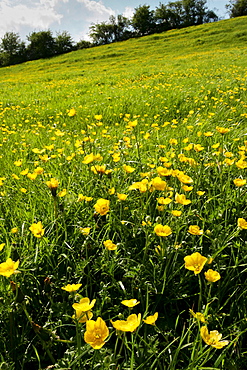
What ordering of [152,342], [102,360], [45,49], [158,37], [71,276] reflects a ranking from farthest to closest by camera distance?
1. [45,49]
2. [158,37]
3. [71,276]
4. [152,342]
5. [102,360]

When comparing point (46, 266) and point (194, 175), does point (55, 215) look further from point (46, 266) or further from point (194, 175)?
point (194, 175)

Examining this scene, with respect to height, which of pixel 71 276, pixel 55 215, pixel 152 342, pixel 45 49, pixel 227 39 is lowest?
pixel 152 342

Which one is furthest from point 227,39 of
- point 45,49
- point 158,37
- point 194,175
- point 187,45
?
point 45,49

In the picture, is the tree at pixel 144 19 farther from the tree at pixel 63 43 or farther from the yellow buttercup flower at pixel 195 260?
the yellow buttercup flower at pixel 195 260

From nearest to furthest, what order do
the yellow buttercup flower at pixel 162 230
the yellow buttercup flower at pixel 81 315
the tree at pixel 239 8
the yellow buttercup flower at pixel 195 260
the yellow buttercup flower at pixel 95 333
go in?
the yellow buttercup flower at pixel 95 333 → the yellow buttercup flower at pixel 81 315 → the yellow buttercup flower at pixel 195 260 → the yellow buttercup flower at pixel 162 230 → the tree at pixel 239 8

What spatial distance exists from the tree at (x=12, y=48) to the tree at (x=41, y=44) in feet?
6.61

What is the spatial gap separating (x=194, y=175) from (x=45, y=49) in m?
54.8

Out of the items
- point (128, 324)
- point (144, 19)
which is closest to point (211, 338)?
point (128, 324)

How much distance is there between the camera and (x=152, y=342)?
1046mm

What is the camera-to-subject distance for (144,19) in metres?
52.0

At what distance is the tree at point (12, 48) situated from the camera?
4924cm

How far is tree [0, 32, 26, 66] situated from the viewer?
162ft

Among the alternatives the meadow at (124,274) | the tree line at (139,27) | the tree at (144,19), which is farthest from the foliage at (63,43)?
the meadow at (124,274)

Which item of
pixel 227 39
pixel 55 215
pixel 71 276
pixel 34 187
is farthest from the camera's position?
pixel 227 39
